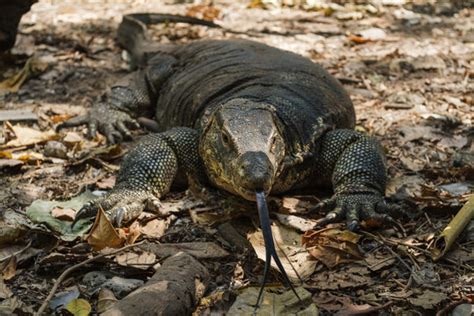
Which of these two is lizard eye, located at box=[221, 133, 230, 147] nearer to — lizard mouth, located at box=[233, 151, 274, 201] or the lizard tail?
lizard mouth, located at box=[233, 151, 274, 201]

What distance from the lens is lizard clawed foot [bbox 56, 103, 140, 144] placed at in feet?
20.6

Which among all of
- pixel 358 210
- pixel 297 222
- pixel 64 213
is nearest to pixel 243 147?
pixel 297 222

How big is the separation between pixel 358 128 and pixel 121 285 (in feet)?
10.8

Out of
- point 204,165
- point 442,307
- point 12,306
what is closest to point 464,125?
point 204,165

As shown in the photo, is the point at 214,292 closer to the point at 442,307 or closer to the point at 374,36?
the point at 442,307

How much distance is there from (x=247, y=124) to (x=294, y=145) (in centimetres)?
57

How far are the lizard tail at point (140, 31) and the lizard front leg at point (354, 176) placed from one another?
3.26 metres

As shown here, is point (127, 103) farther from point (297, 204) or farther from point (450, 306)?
point (450, 306)

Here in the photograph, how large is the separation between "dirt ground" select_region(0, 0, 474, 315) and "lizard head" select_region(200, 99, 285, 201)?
15.2 inches

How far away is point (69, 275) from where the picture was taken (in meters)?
3.78

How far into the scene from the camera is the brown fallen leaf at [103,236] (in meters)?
4.01

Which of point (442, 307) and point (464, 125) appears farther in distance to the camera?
point (464, 125)

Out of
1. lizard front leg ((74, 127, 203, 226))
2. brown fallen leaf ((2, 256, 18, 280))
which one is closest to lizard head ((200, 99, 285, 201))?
lizard front leg ((74, 127, 203, 226))

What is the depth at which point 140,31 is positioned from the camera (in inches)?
332
